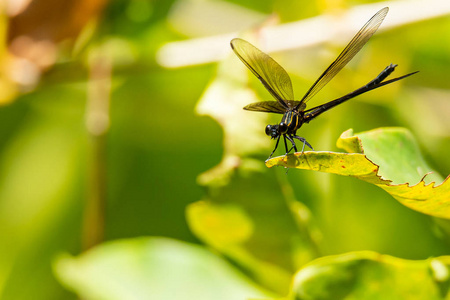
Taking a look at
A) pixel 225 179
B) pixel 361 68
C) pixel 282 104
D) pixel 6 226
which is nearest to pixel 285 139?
pixel 282 104

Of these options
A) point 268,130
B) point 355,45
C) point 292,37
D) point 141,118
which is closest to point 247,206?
point 268,130

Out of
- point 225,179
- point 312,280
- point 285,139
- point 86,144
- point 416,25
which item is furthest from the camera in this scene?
point 86,144

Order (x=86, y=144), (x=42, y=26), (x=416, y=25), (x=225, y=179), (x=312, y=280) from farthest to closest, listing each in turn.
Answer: (x=86, y=144), (x=42, y=26), (x=416, y=25), (x=225, y=179), (x=312, y=280)

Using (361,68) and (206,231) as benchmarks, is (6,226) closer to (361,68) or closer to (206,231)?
(206,231)

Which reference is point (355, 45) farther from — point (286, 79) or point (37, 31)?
point (37, 31)

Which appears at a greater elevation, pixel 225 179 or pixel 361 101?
pixel 361 101

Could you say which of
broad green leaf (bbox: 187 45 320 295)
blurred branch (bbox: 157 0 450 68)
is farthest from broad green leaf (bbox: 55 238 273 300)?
blurred branch (bbox: 157 0 450 68)

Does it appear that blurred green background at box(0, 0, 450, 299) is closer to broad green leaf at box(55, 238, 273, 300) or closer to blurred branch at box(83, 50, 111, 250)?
blurred branch at box(83, 50, 111, 250)
